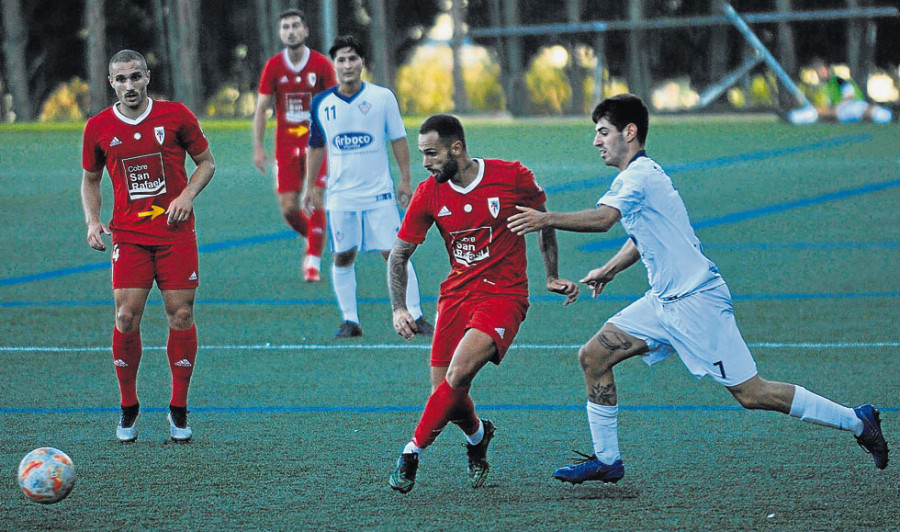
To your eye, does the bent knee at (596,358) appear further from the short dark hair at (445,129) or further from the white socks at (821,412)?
the short dark hair at (445,129)

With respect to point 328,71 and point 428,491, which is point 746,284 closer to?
point 328,71

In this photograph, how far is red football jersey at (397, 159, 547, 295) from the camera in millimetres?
5422

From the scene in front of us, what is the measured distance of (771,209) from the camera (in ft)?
55.4

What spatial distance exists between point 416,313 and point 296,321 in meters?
1.11

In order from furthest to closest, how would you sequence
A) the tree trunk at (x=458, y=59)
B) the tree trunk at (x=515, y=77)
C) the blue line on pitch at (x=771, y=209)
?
the tree trunk at (x=458, y=59), the tree trunk at (x=515, y=77), the blue line on pitch at (x=771, y=209)

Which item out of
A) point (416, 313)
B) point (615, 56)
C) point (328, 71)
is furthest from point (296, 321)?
point (615, 56)

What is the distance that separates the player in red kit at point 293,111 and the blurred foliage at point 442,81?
96.4 ft

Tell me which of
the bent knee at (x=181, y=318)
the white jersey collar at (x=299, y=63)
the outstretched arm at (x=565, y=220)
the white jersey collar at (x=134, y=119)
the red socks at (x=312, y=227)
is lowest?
the red socks at (x=312, y=227)

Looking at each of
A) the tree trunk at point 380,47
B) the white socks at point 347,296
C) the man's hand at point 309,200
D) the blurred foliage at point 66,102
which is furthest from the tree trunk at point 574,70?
the white socks at point 347,296

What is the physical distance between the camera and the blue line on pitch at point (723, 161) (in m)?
19.5

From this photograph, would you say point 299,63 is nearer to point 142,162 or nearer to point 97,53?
point 142,162

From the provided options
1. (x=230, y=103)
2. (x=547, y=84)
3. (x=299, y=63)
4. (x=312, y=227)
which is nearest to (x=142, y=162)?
(x=299, y=63)

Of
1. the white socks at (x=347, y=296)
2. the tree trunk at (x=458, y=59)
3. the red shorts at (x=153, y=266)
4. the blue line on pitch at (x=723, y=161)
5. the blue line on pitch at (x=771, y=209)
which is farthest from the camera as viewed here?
the tree trunk at (x=458, y=59)

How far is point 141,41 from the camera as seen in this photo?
157 ft
